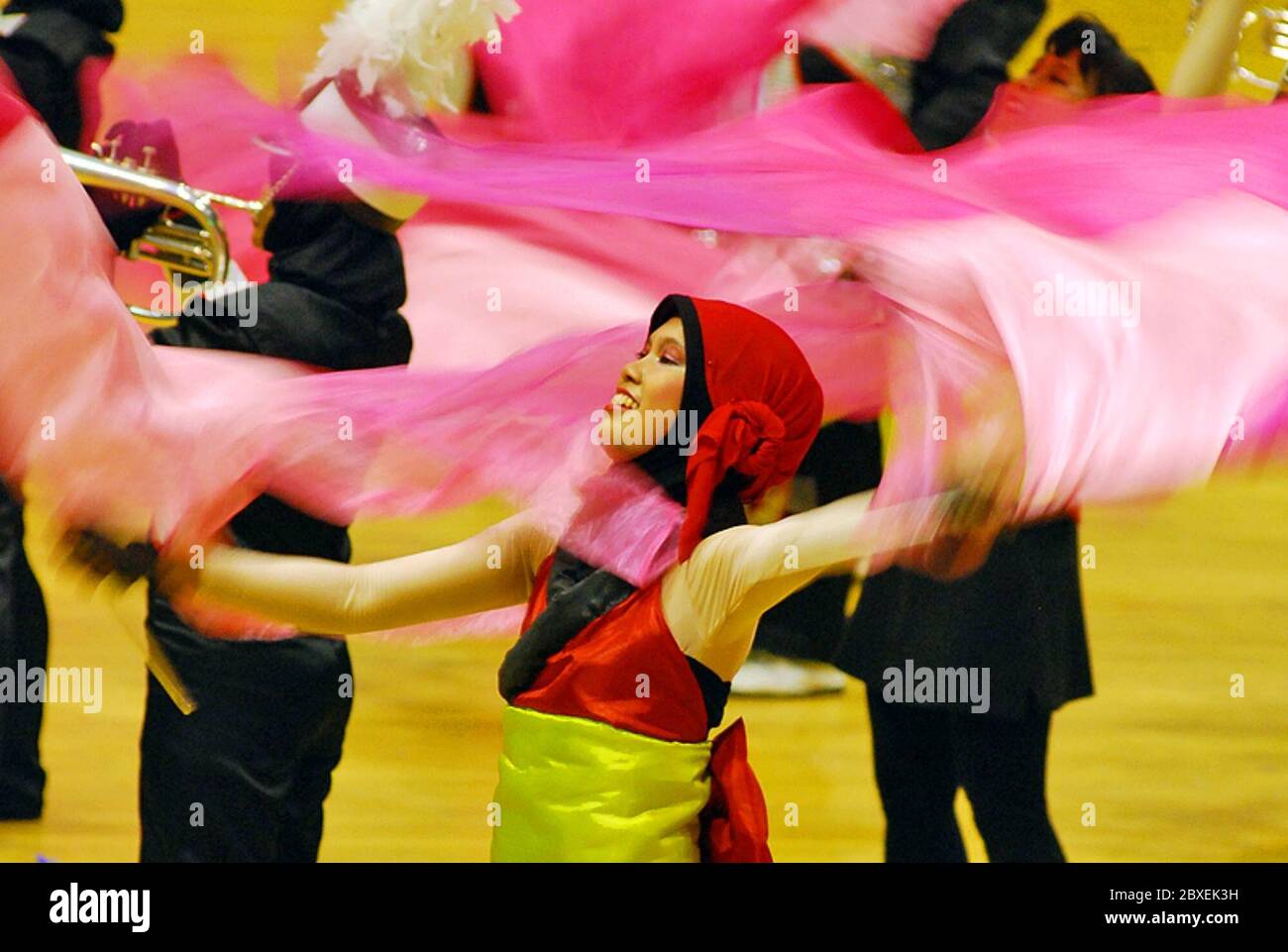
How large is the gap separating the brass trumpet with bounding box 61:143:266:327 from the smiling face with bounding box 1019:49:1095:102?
3.82ft

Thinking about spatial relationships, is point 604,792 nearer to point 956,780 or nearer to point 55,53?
point 956,780

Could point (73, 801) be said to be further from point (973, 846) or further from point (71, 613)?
point (973, 846)

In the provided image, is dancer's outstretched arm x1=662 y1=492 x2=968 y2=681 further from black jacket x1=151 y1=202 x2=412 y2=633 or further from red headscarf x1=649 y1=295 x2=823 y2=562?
black jacket x1=151 y1=202 x2=412 y2=633

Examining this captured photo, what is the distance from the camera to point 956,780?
3201 millimetres

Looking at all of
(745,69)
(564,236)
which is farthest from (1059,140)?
(564,236)

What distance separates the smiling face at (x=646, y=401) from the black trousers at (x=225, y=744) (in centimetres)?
81

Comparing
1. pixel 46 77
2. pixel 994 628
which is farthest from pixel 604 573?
pixel 46 77

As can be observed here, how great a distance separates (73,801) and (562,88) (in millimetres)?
1771

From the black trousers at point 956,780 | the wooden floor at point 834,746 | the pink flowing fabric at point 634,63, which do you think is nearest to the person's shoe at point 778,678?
the wooden floor at point 834,746

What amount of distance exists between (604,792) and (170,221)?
1.41 metres

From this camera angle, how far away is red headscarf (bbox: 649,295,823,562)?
2.32 metres

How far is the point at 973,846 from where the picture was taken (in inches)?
157

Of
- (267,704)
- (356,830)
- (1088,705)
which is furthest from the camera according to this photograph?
(1088,705)

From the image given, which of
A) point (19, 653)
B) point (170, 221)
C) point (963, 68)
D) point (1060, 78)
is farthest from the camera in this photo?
point (19, 653)
